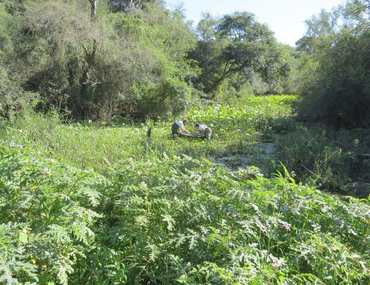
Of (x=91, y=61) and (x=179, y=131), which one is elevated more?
(x=91, y=61)

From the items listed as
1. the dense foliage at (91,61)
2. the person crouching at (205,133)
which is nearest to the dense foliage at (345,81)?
the person crouching at (205,133)

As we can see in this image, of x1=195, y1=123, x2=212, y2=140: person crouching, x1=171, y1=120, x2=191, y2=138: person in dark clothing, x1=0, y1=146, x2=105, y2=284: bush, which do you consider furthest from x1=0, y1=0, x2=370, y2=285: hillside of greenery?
x1=195, y1=123, x2=212, y2=140: person crouching

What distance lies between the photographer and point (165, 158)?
2869 millimetres

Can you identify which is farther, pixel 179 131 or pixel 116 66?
pixel 116 66

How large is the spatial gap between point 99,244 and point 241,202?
2.45 feet

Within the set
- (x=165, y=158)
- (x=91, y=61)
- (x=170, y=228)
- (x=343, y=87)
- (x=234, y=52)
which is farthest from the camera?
(x=234, y=52)

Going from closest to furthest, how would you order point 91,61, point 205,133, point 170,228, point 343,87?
point 170,228 → point 205,133 → point 343,87 → point 91,61

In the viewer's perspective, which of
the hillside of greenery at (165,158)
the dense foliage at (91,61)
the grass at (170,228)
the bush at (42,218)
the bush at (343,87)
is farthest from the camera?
the dense foliage at (91,61)

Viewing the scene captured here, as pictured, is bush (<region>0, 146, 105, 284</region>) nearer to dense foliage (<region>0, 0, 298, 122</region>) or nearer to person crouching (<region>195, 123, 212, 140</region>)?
person crouching (<region>195, 123, 212, 140</region>)

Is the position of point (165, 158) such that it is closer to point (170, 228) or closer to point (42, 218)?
point (170, 228)

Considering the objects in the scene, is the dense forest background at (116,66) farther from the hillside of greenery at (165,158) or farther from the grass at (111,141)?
the grass at (111,141)

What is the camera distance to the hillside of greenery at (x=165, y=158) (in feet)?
6.42

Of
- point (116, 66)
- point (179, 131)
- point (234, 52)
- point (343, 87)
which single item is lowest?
point (179, 131)

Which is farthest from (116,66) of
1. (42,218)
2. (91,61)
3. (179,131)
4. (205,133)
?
(42,218)
